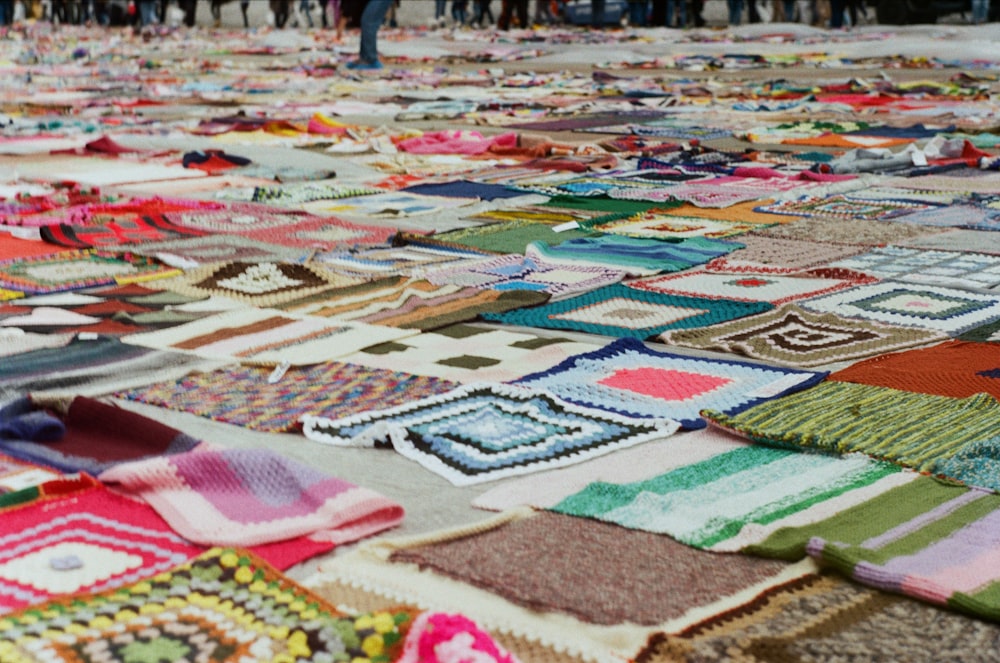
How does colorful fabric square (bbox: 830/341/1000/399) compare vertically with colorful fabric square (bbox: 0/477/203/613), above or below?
above

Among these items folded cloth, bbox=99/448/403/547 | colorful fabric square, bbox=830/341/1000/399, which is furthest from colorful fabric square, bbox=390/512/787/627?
colorful fabric square, bbox=830/341/1000/399

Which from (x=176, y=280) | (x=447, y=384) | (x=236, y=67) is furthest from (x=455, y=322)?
(x=236, y=67)

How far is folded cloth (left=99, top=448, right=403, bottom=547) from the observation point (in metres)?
2.01

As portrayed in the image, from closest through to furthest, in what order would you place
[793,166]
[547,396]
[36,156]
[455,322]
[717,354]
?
[547,396] → [717,354] → [455,322] → [793,166] → [36,156]

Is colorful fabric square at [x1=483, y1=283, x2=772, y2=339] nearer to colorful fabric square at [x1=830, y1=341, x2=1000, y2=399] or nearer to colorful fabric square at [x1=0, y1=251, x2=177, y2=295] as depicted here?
colorful fabric square at [x1=830, y1=341, x2=1000, y2=399]

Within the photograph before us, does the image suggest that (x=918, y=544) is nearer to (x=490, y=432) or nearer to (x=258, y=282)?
(x=490, y=432)

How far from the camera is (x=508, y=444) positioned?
95.1 inches

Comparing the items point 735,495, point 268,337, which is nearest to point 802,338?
point 735,495

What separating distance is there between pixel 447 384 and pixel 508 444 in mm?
400

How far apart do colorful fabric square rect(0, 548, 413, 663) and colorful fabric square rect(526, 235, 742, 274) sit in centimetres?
234

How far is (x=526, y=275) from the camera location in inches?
157

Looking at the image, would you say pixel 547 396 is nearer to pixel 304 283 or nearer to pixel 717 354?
pixel 717 354

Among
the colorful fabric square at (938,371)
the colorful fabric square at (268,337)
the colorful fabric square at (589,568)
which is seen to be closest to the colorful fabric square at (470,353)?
the colorful fabric square at (268,337)

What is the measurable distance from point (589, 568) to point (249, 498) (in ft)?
1.84
